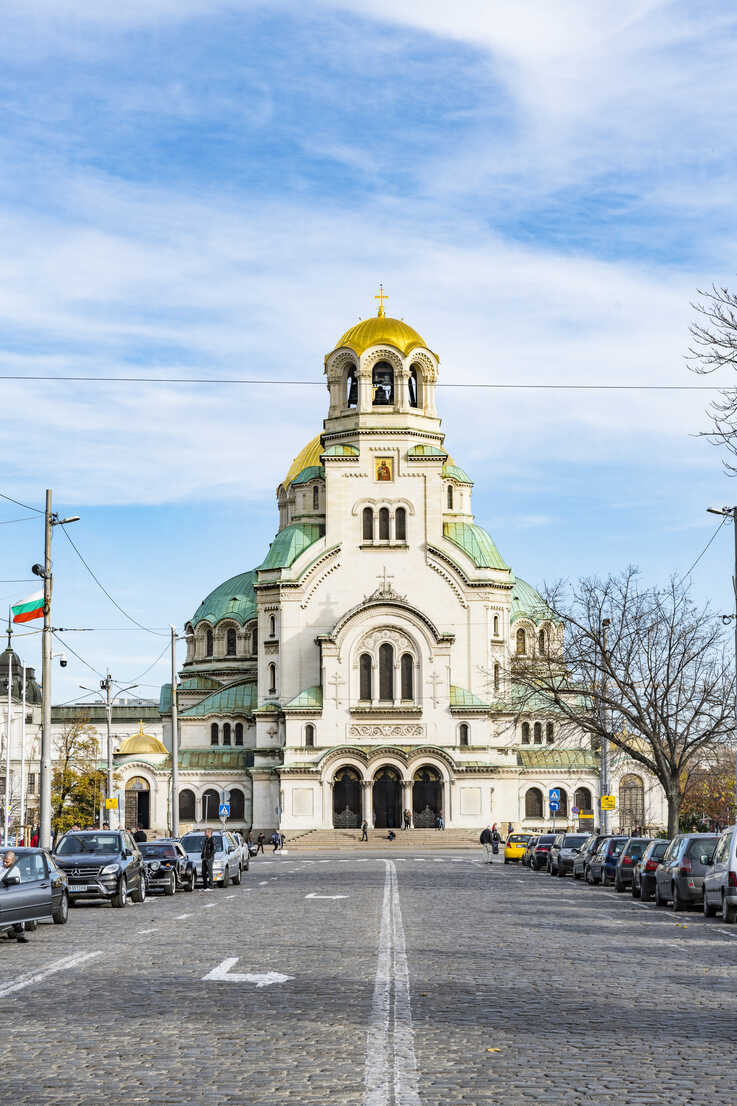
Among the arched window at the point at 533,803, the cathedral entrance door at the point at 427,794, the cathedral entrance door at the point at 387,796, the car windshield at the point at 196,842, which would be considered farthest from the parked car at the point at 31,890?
the arched window at the point at 533,803

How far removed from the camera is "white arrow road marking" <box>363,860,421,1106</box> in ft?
30.0

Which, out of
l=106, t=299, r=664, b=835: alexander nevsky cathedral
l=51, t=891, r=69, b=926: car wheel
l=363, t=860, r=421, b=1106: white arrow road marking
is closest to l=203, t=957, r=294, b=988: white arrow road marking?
l=363, t=860, r=421, b=1106: white arrow road marking

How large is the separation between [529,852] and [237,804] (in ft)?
127

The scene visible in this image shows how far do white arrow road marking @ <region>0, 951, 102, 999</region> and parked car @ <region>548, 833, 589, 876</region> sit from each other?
30.3m

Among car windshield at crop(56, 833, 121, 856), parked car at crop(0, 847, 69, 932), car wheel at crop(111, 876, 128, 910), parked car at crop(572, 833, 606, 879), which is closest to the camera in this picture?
parked car at crop(0, 847, 69, 932)

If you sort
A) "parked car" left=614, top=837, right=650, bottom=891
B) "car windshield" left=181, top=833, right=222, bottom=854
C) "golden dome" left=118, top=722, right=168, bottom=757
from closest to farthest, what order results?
"parked car" left=614, top=837, right=650, bottom=891
"car windshield" left=181, top=833, right=222, bottom=854
"golden dome" left=118, top=722, right=168, bottom=757

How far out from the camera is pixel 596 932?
22578mm

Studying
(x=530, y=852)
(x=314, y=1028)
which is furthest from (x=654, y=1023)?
(x=530, y=852)

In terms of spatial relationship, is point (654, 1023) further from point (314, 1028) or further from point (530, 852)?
point (530, 852)

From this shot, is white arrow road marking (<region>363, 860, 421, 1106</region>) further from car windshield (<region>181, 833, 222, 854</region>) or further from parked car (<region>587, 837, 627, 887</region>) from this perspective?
car windshield (<region>181, 833, 222, 854</region>)

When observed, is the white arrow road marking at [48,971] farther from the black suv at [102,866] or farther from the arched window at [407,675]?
the arched window at [407,675]

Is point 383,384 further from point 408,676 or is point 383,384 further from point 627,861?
point 627,861

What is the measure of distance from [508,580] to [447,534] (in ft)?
16.5

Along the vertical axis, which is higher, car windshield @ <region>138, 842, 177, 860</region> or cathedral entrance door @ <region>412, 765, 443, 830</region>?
cathedral entrance door @ <region>412, 765, 443, 830</region>
